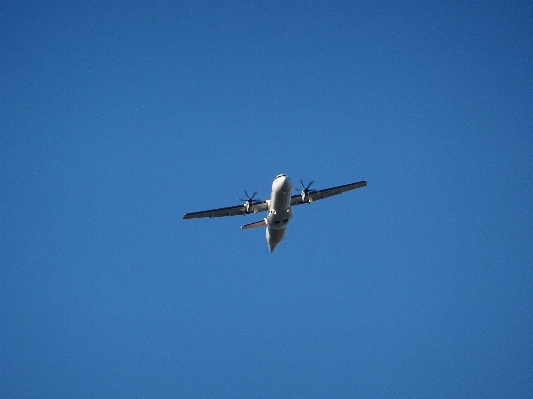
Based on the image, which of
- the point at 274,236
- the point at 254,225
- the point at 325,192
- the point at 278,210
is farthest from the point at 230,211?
the point at 325,192

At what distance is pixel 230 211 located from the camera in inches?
1948

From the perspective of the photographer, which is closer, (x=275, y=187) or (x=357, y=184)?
(x=275, y=187)

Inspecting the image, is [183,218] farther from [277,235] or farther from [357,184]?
[357,184]

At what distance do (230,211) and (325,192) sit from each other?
31.1ft

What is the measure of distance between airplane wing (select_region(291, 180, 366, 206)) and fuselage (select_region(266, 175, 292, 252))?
329 cm

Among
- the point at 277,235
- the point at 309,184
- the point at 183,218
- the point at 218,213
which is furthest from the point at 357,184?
the point at 183,218

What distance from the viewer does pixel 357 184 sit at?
49.6 m

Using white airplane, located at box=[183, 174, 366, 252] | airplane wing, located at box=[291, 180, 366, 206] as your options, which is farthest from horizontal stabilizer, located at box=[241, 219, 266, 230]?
airplane wing, located at box=[291, 180, 366, 206]

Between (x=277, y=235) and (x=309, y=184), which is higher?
(x=309, y=184)

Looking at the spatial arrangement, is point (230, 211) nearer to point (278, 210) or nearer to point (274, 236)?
point (274, 236)

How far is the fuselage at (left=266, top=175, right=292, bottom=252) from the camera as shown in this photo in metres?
42.8

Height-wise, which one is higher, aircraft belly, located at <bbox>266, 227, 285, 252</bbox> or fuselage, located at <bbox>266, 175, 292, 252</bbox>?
fuselage, located at <bbox>266, 175, 292, 252</bbox>

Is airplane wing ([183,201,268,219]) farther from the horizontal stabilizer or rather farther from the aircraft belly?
the aircraft belly

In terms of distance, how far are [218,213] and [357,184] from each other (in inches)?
545
